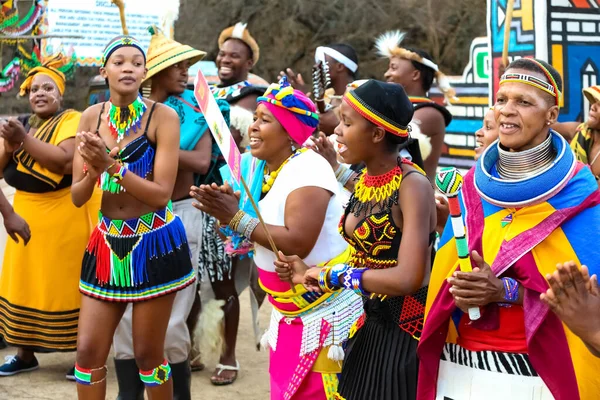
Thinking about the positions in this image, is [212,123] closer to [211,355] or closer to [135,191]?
[135,191]

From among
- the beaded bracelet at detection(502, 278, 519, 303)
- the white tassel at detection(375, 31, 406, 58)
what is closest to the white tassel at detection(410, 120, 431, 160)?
the white tassel at detection(375, 31, 406, 58)

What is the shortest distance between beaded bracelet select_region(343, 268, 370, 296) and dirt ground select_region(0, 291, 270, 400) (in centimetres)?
270

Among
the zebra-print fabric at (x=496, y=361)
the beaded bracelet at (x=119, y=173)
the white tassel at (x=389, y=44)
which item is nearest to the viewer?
the zebra-print fabric at (x=496, y=361)

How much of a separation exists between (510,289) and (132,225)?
2.21m

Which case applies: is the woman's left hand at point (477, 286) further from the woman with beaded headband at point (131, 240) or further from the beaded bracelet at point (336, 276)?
the woman with beaded headband at point (131, 240)

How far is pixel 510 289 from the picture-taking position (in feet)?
8.80

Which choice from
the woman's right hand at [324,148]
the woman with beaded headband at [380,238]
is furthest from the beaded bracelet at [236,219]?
the woman's right hand at [324,148]

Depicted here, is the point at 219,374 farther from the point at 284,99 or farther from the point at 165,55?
the point at 284,99

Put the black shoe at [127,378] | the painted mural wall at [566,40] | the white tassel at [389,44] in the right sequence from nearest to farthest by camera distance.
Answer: the black shoe at [127,378] < the white tassel at [389,44] < the painted mural wall at [566,40]

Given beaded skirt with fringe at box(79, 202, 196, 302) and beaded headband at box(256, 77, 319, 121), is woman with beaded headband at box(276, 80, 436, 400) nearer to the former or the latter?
beaded headband at box(256, 77, 319, 121)

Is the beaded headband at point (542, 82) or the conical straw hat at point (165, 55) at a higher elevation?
the conical straw hat at point (165, 55)

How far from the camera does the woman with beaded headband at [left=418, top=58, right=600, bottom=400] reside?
104 inches

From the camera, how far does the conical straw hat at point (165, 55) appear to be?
5.28 meters

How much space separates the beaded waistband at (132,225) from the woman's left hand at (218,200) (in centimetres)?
81
